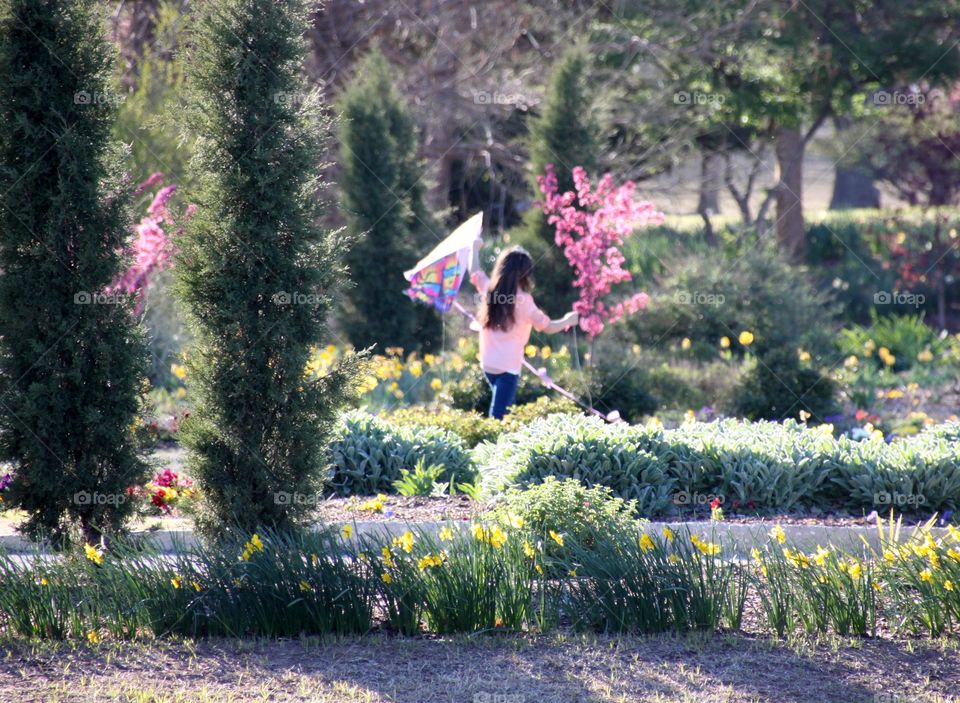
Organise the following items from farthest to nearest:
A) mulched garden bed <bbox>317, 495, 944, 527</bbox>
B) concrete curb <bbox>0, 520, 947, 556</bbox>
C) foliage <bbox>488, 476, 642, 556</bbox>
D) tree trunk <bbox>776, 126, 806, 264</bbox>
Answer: tree trunk <bbox>776, 126, 806, 264</bbox> → mulched garden bed <bbox>317, 495, 944, 527</bbox> → concrete curb <bbox>0, 520, 947, 556</bbox> → foliage <bbox>488, 476, 642, 556</bbox>

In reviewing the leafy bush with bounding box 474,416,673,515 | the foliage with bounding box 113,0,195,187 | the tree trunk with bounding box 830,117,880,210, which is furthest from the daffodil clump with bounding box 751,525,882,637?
the tree trunk with bounding box 830,117,880,210

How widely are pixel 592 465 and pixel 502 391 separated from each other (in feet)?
6.28

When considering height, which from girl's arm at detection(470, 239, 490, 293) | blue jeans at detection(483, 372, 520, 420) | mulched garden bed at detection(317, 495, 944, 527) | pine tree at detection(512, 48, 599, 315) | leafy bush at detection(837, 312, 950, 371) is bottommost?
mulched garden bed at detection(317, 495, 944, 527)

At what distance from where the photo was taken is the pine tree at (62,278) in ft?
17.1

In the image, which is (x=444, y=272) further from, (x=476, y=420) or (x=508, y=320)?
(x=476, y=420)

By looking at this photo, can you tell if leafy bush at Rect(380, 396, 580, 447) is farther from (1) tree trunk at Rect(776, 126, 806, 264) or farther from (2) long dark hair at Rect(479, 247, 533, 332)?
(1) tree trunk at Rect(776, 126, 806, 264)

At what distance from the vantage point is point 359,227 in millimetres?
12352

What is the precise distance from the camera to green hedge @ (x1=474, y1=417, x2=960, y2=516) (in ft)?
19.8

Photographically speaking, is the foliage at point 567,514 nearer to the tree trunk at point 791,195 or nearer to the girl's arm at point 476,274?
the girl's arm at point 476,274

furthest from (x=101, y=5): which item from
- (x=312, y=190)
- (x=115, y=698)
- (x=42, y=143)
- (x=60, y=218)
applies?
(x=115, y=698)

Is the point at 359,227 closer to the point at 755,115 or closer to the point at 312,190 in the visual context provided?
the point at 312,190

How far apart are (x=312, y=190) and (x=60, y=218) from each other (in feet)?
4.15

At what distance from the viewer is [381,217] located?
12188 mm

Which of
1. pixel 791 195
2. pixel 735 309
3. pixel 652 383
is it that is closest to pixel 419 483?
pixel 652 383
